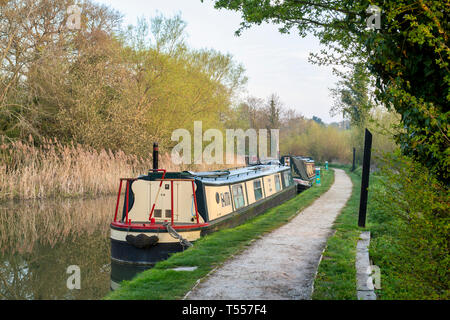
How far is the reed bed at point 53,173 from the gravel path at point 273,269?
30.5 feet

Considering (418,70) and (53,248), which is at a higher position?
(418,70)

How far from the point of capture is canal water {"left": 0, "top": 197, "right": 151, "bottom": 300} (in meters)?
7.94

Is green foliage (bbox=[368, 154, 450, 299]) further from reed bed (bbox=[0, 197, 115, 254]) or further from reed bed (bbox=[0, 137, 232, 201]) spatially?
reed bed (bbox=[0, 137, 232, 201])

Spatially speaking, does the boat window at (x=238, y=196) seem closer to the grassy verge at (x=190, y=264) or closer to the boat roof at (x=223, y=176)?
the boat roof at (x=223, y=176)

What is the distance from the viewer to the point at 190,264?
6.85 m

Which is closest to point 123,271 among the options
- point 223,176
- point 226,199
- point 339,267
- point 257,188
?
point 226,199

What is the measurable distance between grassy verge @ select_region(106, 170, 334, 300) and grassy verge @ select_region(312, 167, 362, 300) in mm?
1539

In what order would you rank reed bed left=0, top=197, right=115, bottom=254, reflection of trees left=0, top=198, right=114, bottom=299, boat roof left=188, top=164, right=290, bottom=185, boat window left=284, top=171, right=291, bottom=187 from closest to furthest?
reflection of trees left=0, top=198, right=114, bottom=299 < boat roof left=188, top=164, right=290, bottom=185 < reed bed left=0, top=197, right=115, bottom=254 < boat window left=284, top=171, right=291, bottom=187

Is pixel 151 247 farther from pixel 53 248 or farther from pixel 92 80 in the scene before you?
pixel 92 80

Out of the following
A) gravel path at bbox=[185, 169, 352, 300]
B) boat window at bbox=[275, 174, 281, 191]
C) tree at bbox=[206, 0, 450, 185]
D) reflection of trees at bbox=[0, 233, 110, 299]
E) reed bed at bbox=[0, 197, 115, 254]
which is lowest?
reflection of trees at bbox=[0, 233, 110, 299]

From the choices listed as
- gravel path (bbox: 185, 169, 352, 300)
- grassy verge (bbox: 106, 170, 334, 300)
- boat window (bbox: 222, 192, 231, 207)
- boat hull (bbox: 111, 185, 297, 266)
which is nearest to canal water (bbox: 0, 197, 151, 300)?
boat hull (bbox: 111, 185, 297, 266)

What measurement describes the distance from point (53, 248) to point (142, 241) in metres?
3.27

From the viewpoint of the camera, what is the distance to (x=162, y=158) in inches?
879
